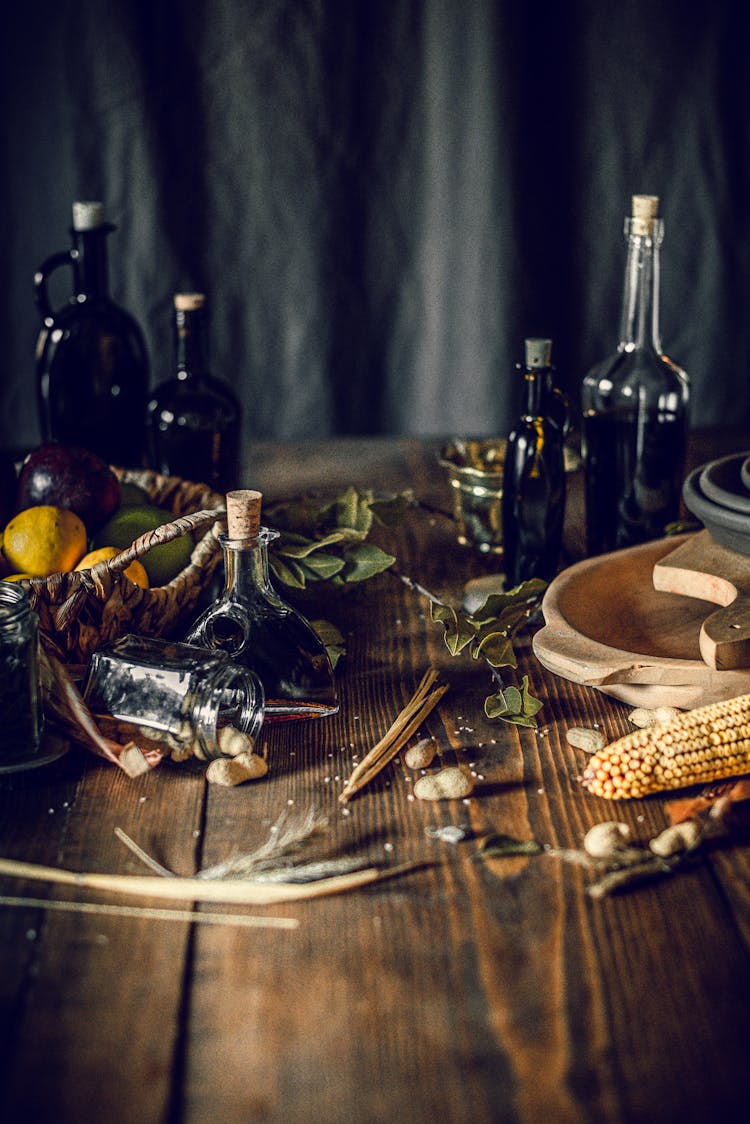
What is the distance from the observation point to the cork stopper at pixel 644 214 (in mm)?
1224

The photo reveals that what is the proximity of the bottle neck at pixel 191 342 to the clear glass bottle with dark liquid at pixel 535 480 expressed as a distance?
440mm

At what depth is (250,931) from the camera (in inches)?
27.4

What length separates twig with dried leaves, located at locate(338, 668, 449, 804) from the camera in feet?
2.82

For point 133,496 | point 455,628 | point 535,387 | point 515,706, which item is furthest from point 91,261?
point 515,706

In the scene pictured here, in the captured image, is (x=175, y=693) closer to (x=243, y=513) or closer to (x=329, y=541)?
(x=243, y=513)

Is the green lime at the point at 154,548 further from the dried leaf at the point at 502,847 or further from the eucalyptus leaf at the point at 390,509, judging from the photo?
the dried leaf at the point at 502,847

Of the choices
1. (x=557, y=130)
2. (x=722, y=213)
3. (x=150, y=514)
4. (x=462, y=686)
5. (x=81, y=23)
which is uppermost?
(x=81, y=23)

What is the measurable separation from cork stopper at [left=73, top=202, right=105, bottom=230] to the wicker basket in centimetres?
60

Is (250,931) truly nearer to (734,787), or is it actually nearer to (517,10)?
(734,787)

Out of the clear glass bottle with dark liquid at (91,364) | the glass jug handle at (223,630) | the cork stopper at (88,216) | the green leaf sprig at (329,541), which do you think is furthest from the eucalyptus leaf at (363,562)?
the cork stopper at (88,216)

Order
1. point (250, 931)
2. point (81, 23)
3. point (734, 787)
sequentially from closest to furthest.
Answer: point (250, 931) → point (734, 787) → point (81, 23)

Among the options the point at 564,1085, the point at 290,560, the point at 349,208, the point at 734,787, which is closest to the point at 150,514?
the point at 290,560

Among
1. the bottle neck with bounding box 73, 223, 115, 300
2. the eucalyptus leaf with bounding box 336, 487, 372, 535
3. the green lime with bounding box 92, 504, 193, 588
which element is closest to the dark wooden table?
the green lime with bounding box 92, 504, 193, 588

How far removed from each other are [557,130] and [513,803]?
6.17 feet
